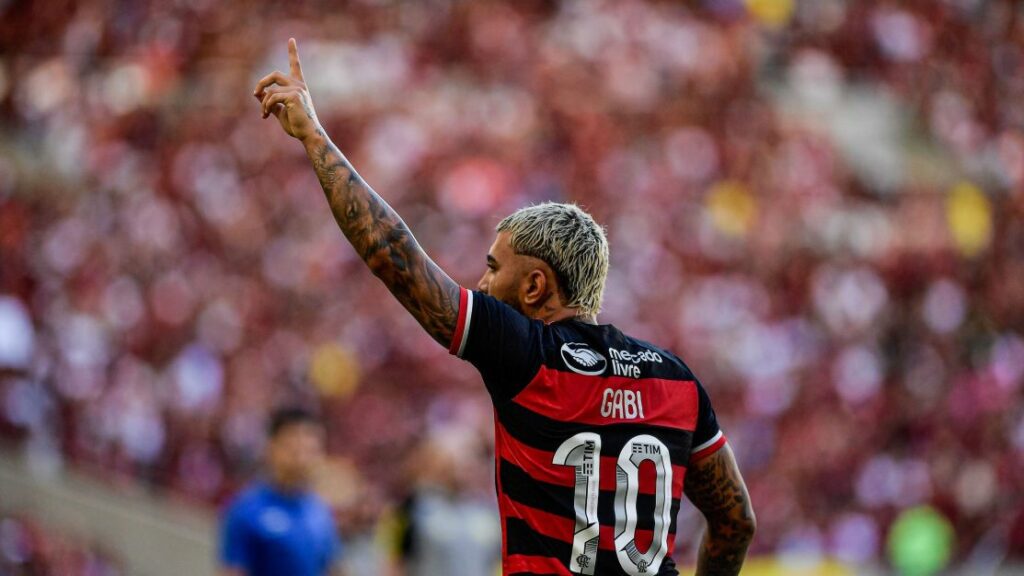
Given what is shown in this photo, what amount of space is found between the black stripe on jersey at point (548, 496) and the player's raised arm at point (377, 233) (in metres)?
0.38

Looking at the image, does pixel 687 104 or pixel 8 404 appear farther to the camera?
pixel 687 104

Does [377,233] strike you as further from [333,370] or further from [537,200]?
[537,200]

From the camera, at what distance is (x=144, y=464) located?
1160cm

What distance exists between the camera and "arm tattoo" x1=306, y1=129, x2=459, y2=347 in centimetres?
325

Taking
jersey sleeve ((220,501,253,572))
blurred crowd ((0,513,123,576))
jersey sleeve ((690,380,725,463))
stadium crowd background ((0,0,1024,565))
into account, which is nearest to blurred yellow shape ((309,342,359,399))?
stadium crowd background ((0,0,1024,565))

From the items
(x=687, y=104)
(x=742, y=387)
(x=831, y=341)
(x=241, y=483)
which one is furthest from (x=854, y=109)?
(x=241, y=483)

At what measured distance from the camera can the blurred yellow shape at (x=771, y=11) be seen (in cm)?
1952

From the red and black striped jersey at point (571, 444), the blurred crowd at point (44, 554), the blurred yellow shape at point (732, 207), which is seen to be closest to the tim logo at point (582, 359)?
the red and black striped jersey at point (571, 444)

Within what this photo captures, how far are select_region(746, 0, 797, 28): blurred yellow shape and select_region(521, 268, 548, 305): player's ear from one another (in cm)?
1670

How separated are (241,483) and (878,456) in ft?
19.8

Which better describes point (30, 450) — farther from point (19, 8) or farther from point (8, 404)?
point (19, 8)

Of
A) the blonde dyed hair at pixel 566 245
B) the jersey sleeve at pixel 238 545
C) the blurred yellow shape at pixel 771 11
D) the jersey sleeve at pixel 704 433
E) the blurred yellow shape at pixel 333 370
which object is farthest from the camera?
the blurred yellow shape at pixel 771 11

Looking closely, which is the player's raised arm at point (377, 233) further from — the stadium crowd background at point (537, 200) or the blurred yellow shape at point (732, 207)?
the blurred yellow shape at point (732, 207)

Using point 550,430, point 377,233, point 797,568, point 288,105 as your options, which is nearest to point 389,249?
point 377,233
